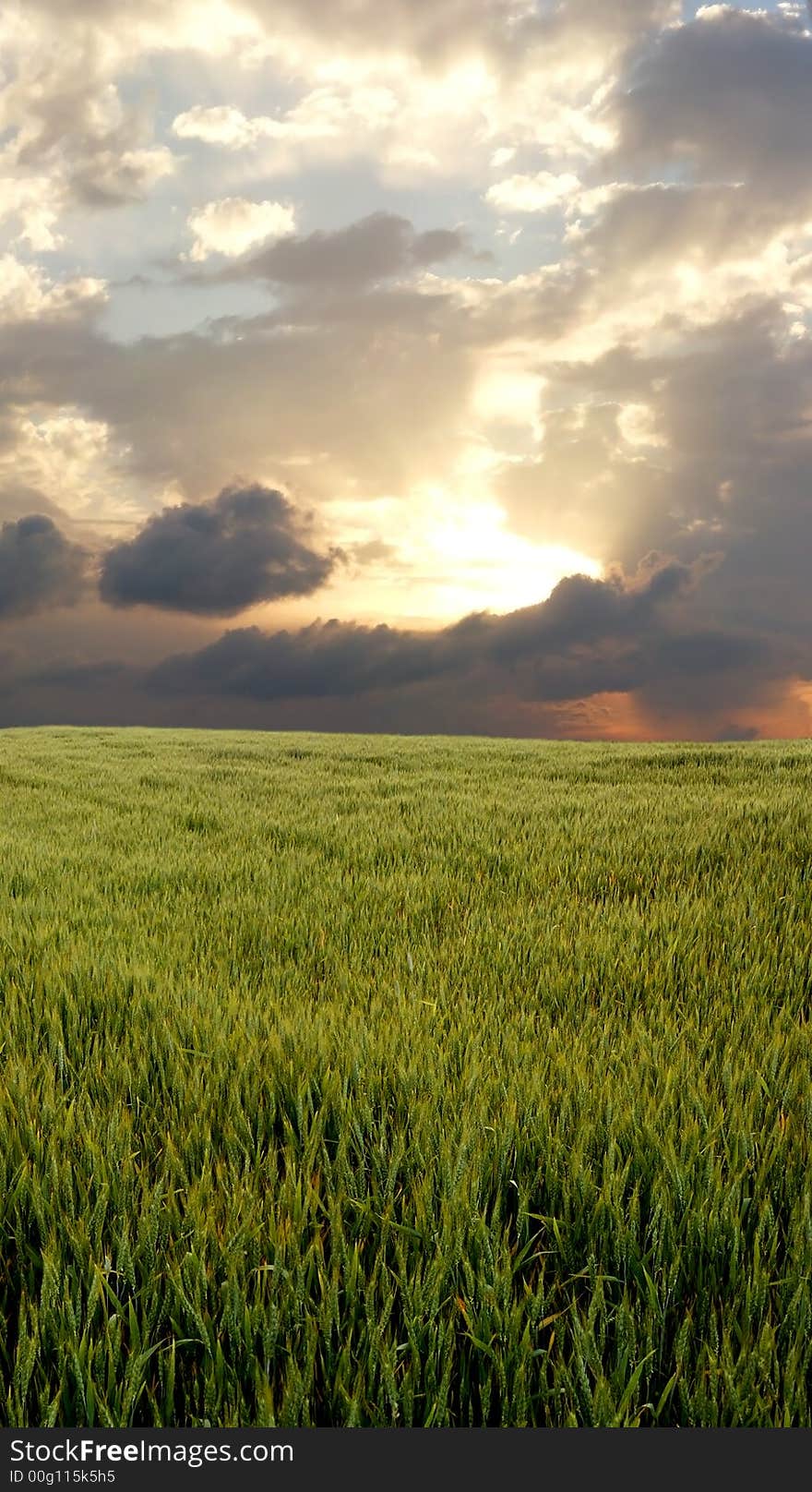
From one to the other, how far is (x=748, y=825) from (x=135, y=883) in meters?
5.04

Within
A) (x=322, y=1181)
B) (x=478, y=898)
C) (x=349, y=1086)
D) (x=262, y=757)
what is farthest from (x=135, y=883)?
(x=262, y=757)

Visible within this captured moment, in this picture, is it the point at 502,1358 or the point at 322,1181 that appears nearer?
the point at 502,1358

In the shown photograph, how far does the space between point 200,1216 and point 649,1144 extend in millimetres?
1205

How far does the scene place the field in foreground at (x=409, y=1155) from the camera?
162cm

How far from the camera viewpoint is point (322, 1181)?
7.30 ft

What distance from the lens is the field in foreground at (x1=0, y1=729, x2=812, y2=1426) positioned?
162cm

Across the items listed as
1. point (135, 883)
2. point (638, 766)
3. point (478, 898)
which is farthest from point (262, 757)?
point (478, 898)

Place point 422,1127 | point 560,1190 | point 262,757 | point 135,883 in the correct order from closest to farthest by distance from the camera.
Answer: point 560,1190 < point 422,1127 < point 135,883 < point 262,757

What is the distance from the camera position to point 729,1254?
1.90m

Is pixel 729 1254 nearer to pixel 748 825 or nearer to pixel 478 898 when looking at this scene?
pixel 478 898

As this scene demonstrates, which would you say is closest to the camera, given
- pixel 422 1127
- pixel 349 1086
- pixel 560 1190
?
pixel 560 1190

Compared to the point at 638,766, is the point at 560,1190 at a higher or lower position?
lower

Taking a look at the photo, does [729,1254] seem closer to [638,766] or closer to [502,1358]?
[502,1358]

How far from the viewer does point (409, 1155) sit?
224 cm
